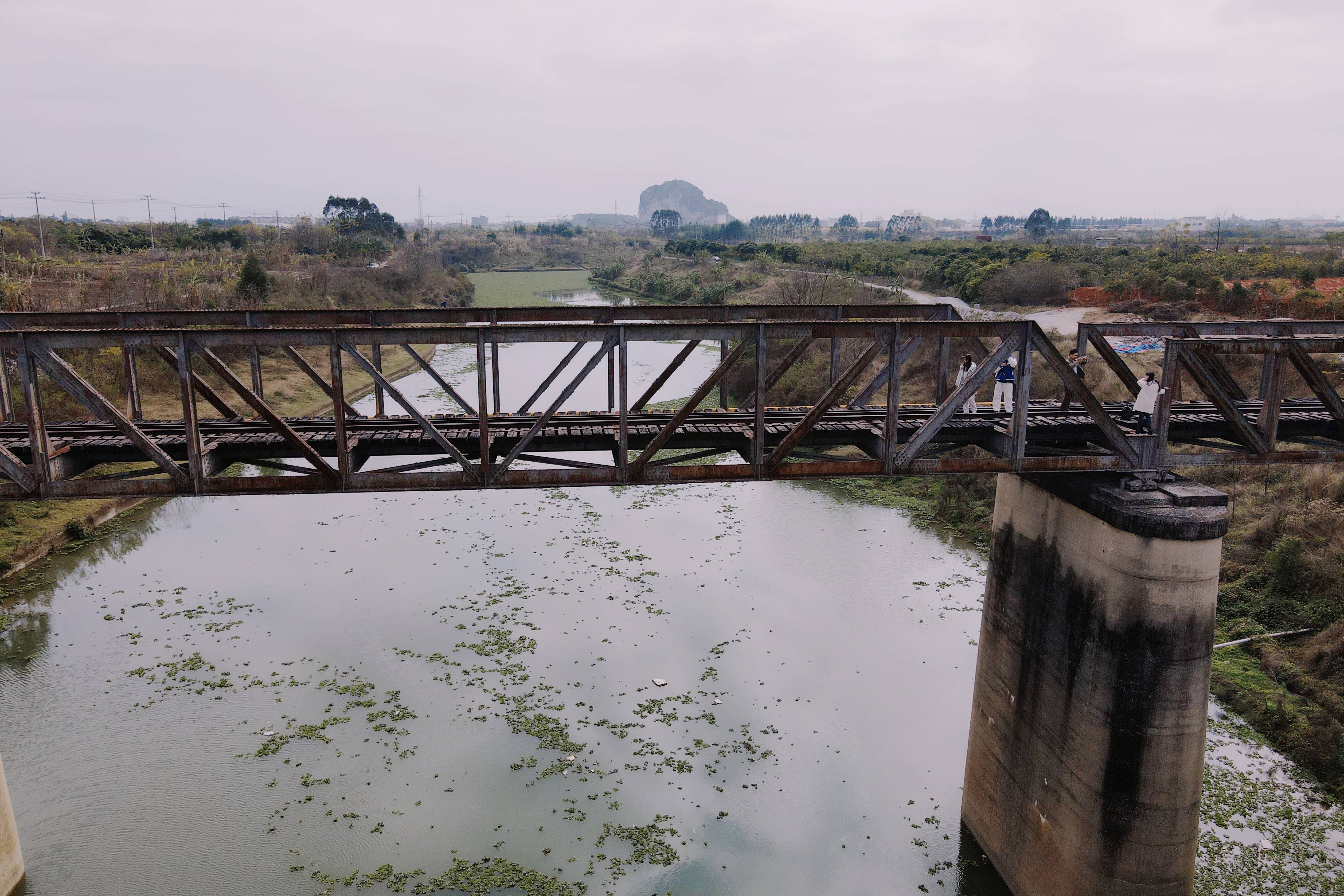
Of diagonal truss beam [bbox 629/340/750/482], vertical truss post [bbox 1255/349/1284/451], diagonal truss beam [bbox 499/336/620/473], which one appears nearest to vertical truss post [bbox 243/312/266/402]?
diagonal truss beam [bbox 499/336/620/473]

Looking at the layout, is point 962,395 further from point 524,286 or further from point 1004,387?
point 524,286

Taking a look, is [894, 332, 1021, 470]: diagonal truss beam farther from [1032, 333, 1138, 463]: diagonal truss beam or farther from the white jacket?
the white jacket

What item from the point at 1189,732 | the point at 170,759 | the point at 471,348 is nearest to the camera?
the point at 1189,732

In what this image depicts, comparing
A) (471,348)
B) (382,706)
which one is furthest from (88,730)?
(471,348)

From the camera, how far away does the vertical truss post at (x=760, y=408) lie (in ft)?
34.8

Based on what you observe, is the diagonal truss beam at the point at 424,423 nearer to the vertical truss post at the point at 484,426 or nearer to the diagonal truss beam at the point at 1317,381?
the vertical truss post at the point at 484,426

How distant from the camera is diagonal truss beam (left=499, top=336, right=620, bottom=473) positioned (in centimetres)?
1084

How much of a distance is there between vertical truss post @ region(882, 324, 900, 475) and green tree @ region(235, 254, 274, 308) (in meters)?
45.9

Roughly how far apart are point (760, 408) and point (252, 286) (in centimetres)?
4756

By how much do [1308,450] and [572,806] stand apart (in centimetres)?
1320

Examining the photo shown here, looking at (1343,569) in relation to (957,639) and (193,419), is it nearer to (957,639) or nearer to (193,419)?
(957,639)

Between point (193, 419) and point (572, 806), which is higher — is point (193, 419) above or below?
above

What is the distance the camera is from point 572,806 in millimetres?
14711

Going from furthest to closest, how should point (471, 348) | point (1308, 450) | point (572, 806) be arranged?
point (471, 348)
point (572, 806)
point (1308, 450)
